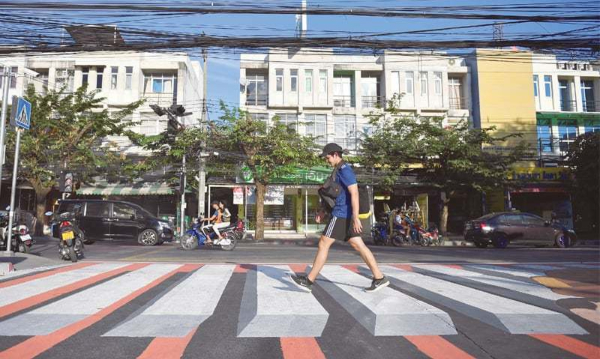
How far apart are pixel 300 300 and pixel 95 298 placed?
7.54ft

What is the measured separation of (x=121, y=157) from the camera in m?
23.5

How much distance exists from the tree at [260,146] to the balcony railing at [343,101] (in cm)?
707

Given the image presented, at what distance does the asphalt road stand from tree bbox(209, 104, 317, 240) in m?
14.5

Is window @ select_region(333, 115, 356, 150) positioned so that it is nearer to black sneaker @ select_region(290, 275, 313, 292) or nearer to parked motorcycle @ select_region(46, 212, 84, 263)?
parked motorcycle @ select_region(46, 212, 84, 263)

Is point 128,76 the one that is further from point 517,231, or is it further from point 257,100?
point 517,231

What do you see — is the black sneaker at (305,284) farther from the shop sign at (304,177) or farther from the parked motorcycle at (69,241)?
the shop sign at (304,177)

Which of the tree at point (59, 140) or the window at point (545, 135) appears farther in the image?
the window at point (545, 135)

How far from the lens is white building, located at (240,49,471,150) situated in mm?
27016

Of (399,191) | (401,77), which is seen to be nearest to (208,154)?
(399,191)

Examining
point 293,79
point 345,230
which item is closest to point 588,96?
point 293,79

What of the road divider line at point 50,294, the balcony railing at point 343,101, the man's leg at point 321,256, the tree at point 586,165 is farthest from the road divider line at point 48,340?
the tree at point 586,165

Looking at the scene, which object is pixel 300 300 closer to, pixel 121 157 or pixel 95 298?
pixel 95 298

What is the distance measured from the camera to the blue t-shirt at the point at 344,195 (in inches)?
196

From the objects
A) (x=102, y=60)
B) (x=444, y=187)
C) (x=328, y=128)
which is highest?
(x=102, y=60)
